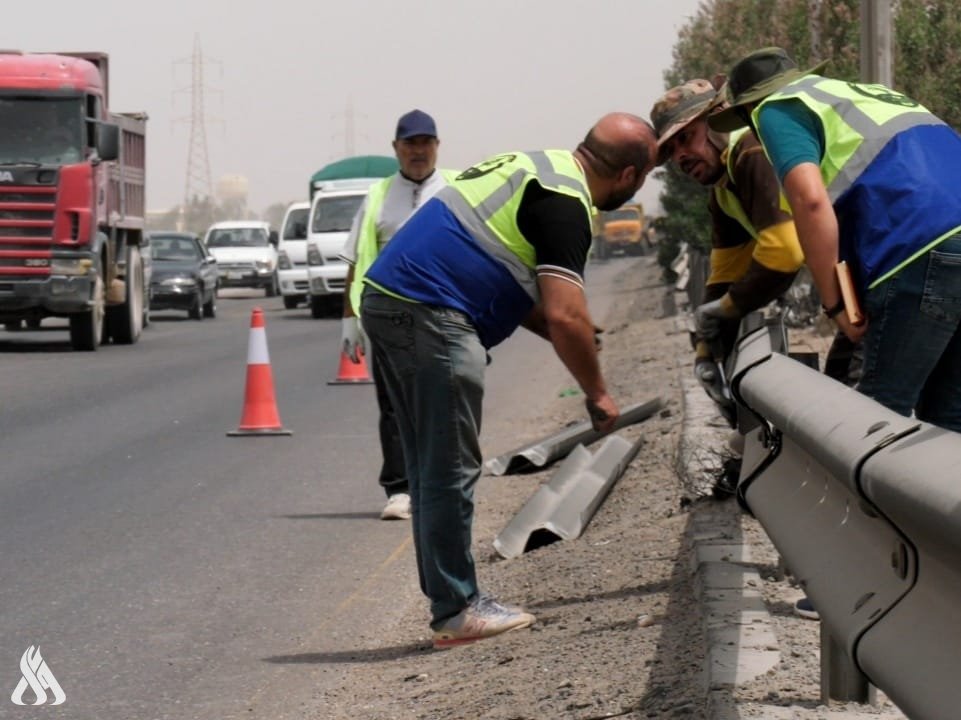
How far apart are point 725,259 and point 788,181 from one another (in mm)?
1993

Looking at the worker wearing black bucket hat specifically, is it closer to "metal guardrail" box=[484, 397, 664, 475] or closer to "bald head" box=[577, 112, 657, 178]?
"bald head" box=[577, 112, 657, 178]

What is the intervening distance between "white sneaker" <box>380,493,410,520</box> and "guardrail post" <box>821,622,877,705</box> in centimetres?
514

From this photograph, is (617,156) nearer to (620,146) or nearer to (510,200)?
(620,146)

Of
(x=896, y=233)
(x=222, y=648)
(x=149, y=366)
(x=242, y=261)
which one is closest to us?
(x=896, y=233)

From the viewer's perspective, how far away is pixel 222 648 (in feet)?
20.8

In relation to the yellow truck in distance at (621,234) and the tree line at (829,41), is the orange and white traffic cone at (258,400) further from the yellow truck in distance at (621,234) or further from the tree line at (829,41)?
the yellow truck in distance at (621,234)

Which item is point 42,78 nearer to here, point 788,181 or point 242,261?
point 788,181

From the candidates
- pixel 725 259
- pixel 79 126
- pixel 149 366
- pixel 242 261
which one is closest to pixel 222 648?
pixel 725 259

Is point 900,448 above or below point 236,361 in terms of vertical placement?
above

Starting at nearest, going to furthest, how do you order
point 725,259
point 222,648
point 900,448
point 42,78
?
point 900,448 < point 222,648 < point 725,259 < point 42,78

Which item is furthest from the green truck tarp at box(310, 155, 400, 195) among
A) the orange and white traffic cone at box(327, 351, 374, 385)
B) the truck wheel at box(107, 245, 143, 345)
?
the orange and white traffic cone at box(327, 351, 374, 385)

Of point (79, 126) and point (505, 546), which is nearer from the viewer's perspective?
point (505, 546)

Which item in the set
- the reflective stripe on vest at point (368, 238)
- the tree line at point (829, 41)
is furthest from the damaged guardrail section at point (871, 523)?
the tree line at point (829, 41)

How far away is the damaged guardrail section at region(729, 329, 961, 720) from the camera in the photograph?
8.59 ft
